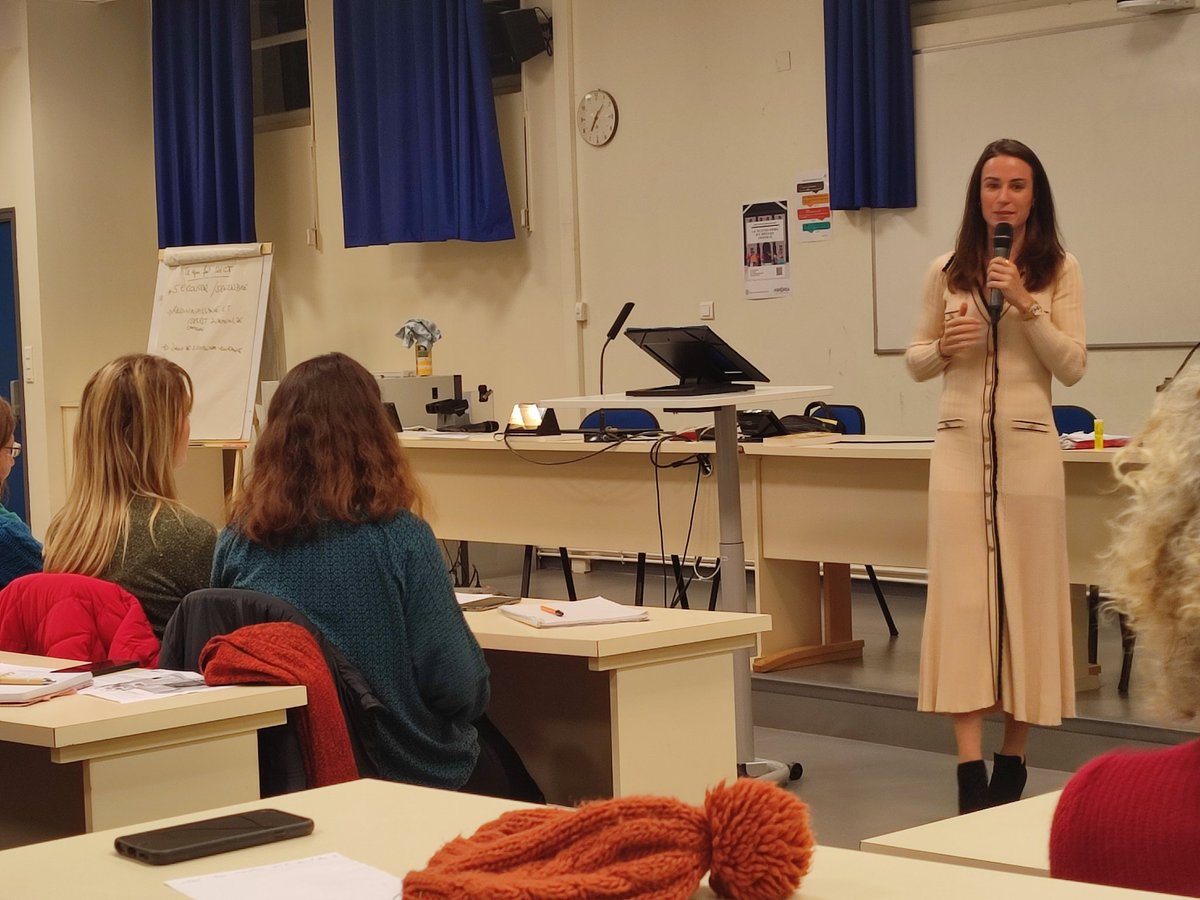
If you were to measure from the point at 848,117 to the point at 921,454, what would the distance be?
252 cm

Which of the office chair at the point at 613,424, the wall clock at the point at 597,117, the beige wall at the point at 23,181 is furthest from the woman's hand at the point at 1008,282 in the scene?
the beige wall at the point at 23,181

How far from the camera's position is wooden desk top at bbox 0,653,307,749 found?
212cm

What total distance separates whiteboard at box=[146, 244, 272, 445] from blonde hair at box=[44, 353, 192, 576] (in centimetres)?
521

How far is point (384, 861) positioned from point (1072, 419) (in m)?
3.91

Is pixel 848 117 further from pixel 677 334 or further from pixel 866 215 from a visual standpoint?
pixel 677 334

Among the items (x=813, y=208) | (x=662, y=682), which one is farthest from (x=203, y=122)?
(x=662, y=682)

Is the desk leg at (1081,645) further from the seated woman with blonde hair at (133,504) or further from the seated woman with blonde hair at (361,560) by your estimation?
the seated woman with blonde hair at (133,504)

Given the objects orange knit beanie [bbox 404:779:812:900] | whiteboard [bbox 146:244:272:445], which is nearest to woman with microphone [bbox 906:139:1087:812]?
orange knit beanie [bbox 404:779:812:900]

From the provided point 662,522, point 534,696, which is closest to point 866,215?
point 662,522

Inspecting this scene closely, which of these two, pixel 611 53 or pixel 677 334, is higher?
pixel 611 53

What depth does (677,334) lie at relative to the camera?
4.03m

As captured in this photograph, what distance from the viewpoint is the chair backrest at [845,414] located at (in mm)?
5598

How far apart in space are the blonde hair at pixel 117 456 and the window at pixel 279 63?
631 cm

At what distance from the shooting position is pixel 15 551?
3.39 metres
